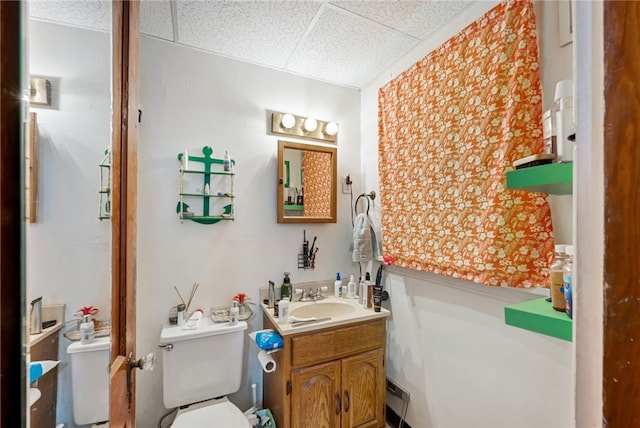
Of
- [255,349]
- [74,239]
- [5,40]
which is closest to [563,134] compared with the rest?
[5,40]

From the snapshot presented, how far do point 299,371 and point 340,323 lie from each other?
333 mm

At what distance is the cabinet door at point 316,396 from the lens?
4.66 ft

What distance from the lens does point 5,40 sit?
0.84 ft

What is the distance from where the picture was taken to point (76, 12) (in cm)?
56

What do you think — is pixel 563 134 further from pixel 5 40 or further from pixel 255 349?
pixel 255 349

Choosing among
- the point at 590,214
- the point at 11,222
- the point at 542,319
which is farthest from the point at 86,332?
the point at 542,319

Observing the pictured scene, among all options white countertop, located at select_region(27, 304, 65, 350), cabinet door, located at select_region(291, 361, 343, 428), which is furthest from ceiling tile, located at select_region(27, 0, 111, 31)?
cabinet door, located at select_region(291, 361, 343, 428)

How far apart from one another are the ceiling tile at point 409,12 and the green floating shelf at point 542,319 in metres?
1.42

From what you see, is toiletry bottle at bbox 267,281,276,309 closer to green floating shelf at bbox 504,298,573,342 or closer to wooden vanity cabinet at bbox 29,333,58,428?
wooden vanity cabinet at bbox 29,333,58,428

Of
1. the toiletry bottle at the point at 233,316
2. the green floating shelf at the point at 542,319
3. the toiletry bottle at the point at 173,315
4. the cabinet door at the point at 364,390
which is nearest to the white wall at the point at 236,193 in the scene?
the toiletry bottle at the point at 173,315

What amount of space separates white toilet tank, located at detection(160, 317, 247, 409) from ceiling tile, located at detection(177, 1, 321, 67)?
1.71 metres

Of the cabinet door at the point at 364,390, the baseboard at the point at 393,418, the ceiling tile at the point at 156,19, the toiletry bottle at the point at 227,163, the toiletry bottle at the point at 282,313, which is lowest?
the baseboard at the point at 393,418

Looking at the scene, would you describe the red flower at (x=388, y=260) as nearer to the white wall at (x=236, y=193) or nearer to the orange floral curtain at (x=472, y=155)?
the orange floral curtain at (x=472, y=155)

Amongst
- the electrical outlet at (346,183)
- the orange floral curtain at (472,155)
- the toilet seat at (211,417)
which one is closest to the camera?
the orange floral curtain at (472,155)
